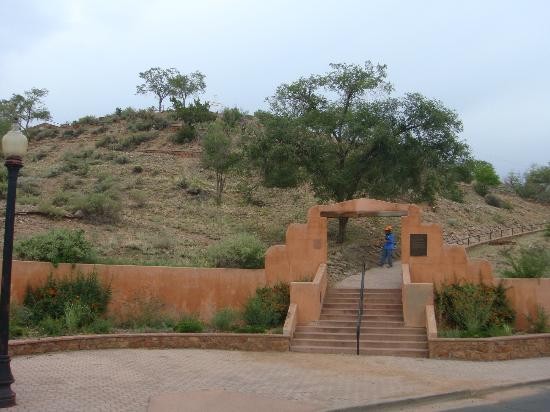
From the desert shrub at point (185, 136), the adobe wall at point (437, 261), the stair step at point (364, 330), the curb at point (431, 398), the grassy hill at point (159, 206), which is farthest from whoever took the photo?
the desert shrub at point (185, 136)

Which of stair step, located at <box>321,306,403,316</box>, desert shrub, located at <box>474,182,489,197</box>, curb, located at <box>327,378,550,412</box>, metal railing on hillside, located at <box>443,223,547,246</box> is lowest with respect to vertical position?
curb, located at <box>327,378,550,412</box>

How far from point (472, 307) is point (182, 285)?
8188 millimetres

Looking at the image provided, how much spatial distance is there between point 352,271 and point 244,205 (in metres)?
14.5

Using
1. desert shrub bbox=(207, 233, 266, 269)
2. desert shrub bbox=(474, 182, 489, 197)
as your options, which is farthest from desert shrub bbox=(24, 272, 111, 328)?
desert shrub bbox=(474, 182, 489, 197)

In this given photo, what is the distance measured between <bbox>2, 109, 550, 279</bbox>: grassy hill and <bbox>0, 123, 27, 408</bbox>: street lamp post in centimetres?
1042

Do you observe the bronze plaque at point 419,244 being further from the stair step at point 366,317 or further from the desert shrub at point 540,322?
the desert shrub at point 540,322

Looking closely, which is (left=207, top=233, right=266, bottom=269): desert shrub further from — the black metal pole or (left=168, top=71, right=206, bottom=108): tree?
(left=168, top=71, right=206, bottom=108): tree

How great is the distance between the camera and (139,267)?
1891 cm

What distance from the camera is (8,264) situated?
34.4ft

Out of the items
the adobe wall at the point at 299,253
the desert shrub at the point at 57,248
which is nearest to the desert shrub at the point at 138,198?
the desert shrub at the point at 57,248

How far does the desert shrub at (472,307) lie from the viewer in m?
16.8

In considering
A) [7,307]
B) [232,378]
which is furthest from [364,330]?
[7,307]

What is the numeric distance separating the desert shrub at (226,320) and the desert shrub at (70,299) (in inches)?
129

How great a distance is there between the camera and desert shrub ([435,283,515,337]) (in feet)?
55.2
